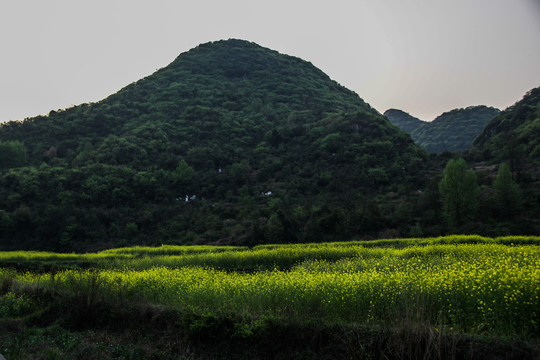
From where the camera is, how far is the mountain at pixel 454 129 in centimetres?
12325

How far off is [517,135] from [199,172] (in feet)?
193

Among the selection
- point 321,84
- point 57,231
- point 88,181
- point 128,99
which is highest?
point 321,84

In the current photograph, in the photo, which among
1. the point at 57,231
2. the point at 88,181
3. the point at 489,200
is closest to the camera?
the point at 489,200

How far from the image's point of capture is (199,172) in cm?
6200

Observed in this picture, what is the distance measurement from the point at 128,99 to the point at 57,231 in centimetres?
5758

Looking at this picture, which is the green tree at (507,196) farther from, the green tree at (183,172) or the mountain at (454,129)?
the mountain at (454,129)

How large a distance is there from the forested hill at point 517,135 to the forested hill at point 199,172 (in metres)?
12.7

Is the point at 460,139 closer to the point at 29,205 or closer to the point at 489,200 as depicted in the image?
the point at 489,200

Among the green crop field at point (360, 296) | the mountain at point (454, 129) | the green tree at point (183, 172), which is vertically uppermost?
the mountain at point (454, 129)

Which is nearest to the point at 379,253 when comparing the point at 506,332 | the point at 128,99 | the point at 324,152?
the point at 506,332

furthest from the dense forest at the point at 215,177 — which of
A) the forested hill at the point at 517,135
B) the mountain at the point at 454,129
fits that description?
the mountain at the point at 454,129

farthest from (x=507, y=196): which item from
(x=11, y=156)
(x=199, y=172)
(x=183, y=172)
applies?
(x=11, y=156)

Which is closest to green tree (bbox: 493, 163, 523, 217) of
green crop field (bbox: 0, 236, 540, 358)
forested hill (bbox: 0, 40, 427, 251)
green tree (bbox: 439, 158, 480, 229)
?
green tree (bbox: 439, 158, 480, 229)

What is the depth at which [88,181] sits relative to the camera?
5309 centimetres
